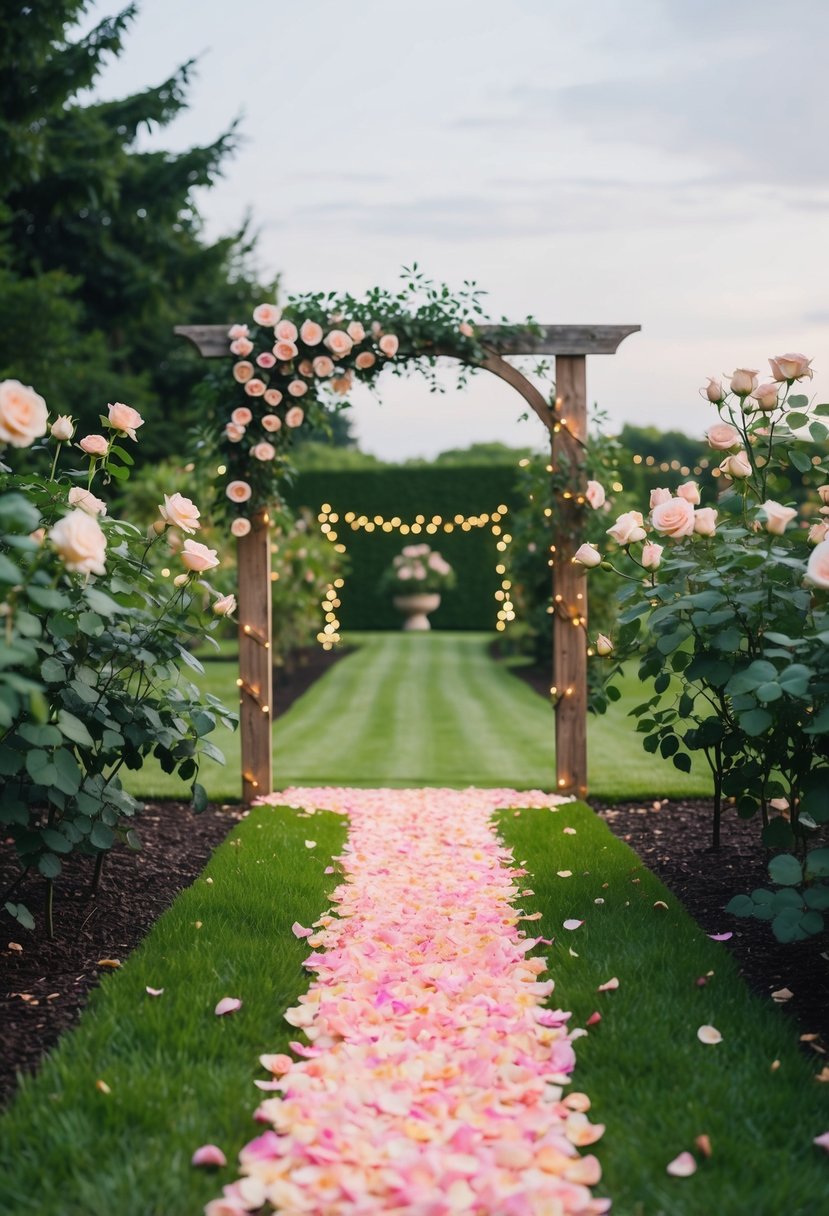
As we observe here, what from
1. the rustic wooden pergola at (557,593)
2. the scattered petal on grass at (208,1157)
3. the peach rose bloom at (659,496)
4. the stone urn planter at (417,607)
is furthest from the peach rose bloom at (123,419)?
the stone urn planter at (417,607)

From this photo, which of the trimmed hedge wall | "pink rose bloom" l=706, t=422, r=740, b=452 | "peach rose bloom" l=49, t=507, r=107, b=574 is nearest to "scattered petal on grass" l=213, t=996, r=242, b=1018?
"peach rose bloom" l=49, t=507, r=107, b=574

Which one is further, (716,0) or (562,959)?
(716,0)

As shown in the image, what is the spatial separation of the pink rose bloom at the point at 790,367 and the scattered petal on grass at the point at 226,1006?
2.27 m

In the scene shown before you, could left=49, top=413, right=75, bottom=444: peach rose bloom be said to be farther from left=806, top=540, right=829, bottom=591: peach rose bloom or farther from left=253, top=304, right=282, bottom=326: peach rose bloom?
left=253, top=304, right=282, bottom=326: peach rose bloom

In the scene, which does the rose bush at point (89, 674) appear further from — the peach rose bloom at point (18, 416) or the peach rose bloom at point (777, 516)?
the peach rose bloom at point (777, 516)

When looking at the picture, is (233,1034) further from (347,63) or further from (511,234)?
(511,234)

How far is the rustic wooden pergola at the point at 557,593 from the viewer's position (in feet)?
16.0

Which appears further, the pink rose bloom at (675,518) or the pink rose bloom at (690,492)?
the pink rose bloom at (690,492)

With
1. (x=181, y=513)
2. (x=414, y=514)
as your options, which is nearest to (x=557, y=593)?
(x=181, y=513)

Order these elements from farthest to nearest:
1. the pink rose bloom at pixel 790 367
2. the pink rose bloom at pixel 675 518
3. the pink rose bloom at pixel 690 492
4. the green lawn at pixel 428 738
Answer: the green lawn at pixel 428 738 < the pink rose bloom at pixel 690 492 < the pink rose bloom at pixel 790 367 < the pink rose bloom at pixel 675 518

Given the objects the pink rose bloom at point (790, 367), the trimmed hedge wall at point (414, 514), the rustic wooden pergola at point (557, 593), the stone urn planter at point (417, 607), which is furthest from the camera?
the trimmed hedge wall at point (414, 514)

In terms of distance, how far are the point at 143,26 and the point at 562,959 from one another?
10643 mm

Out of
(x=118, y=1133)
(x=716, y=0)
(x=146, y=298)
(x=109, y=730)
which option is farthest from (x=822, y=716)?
(x=146, y=298)

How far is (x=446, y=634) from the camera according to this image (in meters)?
14.4
